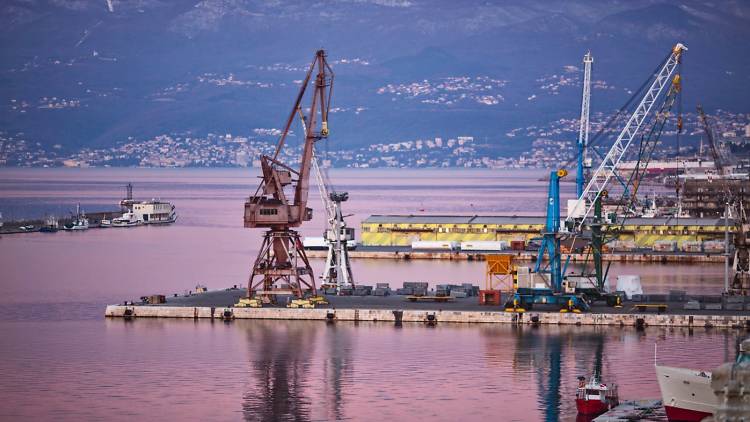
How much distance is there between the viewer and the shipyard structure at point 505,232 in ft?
318

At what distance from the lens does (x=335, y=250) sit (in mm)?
62781

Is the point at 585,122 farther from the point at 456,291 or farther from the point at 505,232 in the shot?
the point at 456,291

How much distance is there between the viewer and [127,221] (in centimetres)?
14025

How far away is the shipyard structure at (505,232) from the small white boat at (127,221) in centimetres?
4274

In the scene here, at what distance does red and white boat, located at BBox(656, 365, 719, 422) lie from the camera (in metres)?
32.2

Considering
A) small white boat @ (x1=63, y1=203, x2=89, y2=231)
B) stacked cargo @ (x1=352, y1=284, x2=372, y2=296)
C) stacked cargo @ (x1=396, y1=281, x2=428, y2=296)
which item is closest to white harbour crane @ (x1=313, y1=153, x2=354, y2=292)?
stacked cargo @ (x1=352, y1=284, x2=372, y2=296)

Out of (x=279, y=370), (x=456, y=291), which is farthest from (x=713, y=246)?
(x=279, y=370)

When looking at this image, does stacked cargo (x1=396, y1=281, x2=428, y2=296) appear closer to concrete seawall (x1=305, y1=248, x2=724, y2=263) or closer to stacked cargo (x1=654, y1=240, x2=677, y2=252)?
concrete seawall (x1=305, y1=248, x2=724, y2=263)

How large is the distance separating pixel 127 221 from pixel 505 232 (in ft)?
169

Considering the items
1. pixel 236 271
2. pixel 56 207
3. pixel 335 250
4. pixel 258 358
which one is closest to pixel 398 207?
pixel 56 207

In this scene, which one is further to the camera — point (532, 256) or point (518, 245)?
point (518, 245)

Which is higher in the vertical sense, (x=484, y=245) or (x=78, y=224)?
(x=78, y=224)

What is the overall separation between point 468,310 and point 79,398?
54.5ft

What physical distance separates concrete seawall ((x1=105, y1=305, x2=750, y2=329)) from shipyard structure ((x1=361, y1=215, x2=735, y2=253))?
42.2 meters
